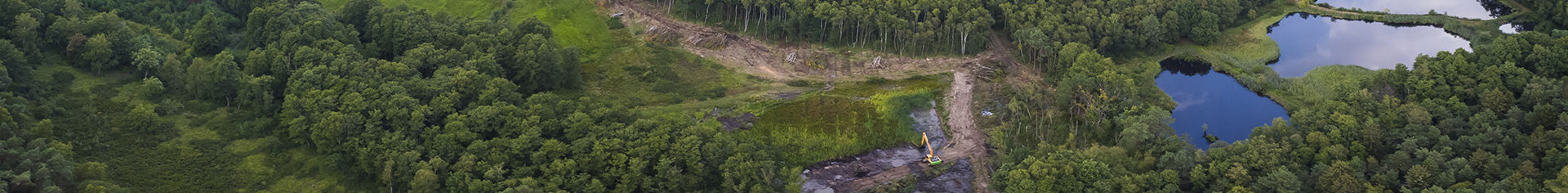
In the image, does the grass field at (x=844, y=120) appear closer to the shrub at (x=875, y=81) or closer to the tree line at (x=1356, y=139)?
the shrub at (x=875, y=81)

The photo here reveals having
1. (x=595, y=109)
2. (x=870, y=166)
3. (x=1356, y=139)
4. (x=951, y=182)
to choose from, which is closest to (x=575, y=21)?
(x=595, y=109)

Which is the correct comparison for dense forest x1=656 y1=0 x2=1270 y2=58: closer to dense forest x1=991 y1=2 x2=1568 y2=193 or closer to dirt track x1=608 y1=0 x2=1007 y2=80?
dirt track x1=608 y1=0 x2=1007 y2=80

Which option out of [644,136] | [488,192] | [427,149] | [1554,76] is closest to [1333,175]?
[1554,76]

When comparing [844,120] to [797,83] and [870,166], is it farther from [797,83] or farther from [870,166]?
[797,83]

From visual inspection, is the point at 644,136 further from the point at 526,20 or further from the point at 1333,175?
the point at 1333,175

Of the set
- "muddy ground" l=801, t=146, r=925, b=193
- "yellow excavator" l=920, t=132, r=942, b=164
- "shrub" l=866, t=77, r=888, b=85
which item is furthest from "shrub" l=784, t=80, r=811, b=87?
"muddy ground" l=801, t=146, r=925, b=193
